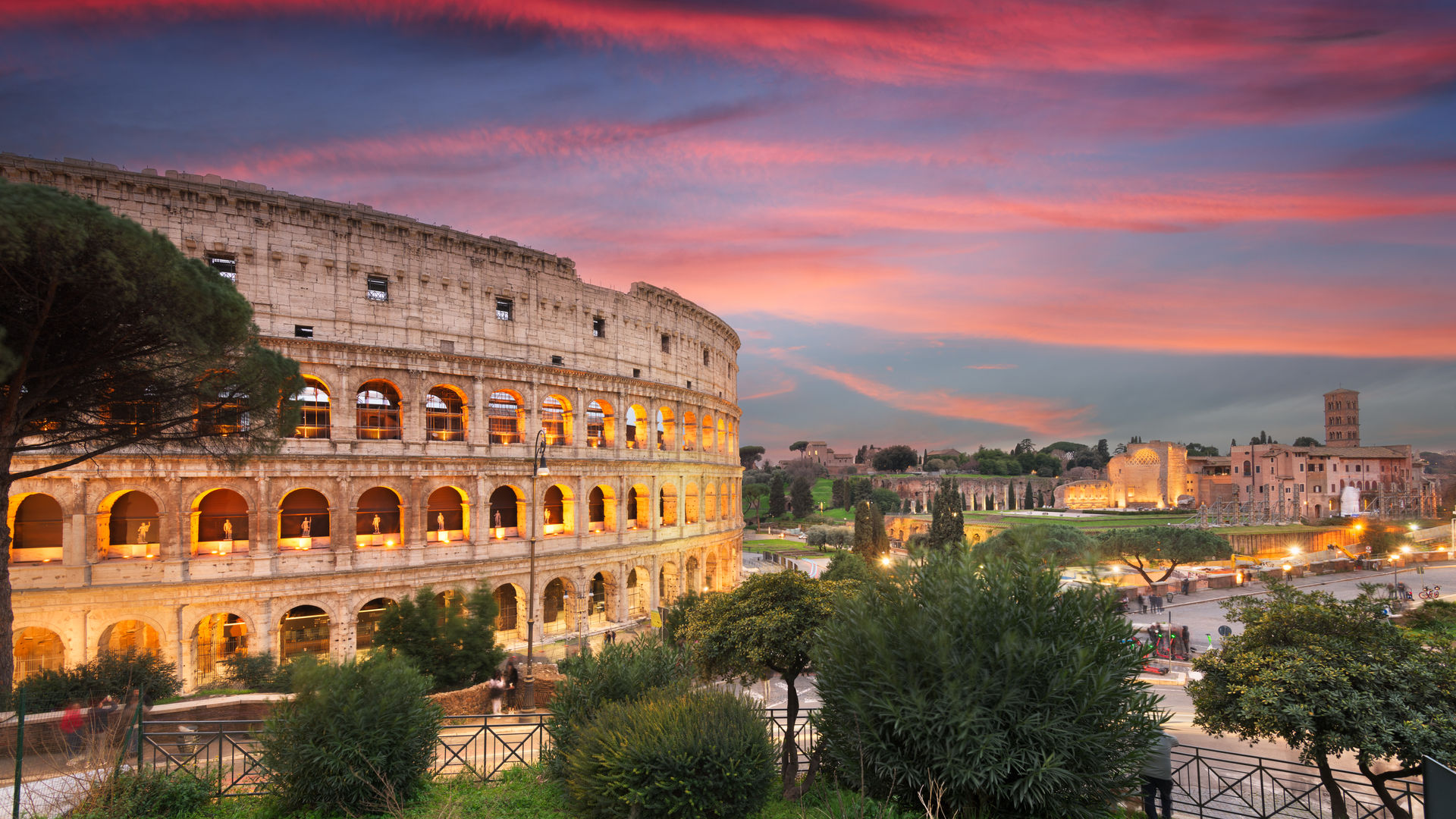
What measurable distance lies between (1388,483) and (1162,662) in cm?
7725

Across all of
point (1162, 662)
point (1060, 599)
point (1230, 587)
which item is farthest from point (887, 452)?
point (1060, 599)

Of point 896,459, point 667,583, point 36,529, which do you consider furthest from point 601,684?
point 896,459

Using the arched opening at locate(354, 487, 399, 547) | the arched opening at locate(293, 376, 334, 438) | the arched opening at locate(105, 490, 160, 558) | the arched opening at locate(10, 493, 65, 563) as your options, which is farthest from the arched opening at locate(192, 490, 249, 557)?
the arched opening at locate(354, 487, 399, 547)

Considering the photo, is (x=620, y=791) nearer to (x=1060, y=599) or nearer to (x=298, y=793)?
(x=298, y=793)

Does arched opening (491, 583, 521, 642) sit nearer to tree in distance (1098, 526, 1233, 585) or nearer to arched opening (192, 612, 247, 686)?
arched opening (192, 612, 247, 686)

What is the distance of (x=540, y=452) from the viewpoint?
20062mm

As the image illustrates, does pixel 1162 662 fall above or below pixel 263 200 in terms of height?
below

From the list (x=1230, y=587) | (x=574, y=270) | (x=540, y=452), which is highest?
(x=574, y=270)

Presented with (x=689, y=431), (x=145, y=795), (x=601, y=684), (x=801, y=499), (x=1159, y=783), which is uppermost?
(x=689, y=431)

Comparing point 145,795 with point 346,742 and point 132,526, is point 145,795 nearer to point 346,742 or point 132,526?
point 346,742

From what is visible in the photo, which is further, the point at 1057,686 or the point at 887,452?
the point at 887,452

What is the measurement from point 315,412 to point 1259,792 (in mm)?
29182

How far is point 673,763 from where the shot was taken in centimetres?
844

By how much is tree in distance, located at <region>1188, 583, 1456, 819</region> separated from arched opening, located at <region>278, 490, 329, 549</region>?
25.9 metres
